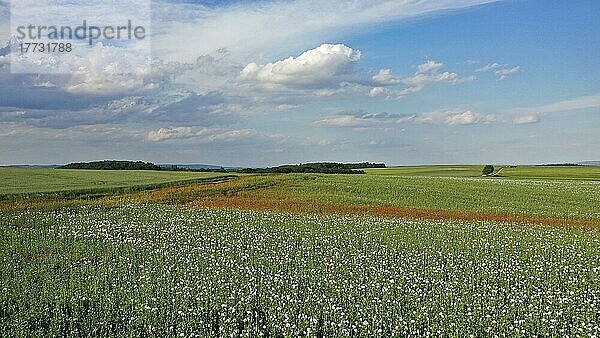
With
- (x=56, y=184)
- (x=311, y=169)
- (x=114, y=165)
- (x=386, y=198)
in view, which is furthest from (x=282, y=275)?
(x=114, y=165)

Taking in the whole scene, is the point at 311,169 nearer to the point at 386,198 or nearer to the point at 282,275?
the point at 386,198

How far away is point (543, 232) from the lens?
90.1 feet

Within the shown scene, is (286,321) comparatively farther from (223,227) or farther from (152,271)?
(223,227)

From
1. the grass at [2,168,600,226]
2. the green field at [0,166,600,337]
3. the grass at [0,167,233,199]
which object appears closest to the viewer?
the green field at [0,166,600,337]

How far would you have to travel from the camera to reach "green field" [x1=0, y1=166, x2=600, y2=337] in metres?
11.9

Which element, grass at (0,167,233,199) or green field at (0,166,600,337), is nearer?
green field at (0,166,600,337)

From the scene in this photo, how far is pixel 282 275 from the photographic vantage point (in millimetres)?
15836

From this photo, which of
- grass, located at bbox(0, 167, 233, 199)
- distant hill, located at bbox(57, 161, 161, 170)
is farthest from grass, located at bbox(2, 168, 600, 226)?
distant hill, located at bbox(57, 161, 161, 170)

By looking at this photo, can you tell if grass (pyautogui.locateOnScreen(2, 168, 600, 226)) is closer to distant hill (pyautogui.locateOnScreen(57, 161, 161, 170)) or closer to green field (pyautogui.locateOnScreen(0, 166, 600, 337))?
green field (pyautogui.locateOnScreen(0, 166, 600, 337))

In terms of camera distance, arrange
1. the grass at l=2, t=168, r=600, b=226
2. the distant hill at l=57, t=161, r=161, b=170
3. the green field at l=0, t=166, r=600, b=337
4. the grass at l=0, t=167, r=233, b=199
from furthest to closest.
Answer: the distant hill at l=57, t=161, r=161, b=170
the grass at l=0, t=167, r=233, b=199
the grass at l=2, t=168, r=600, b=226
the green field at l=0, t=166, r=600, b=337

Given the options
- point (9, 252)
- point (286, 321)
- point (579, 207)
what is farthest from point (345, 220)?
point (579, 207)

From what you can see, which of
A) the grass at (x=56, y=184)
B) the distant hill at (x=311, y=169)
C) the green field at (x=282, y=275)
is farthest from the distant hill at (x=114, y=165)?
the green field at (x=282, y=275)

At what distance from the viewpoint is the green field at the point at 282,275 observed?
11.9m

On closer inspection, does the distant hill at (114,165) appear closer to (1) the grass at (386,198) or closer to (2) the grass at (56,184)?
(2) the grass at (56,184)
